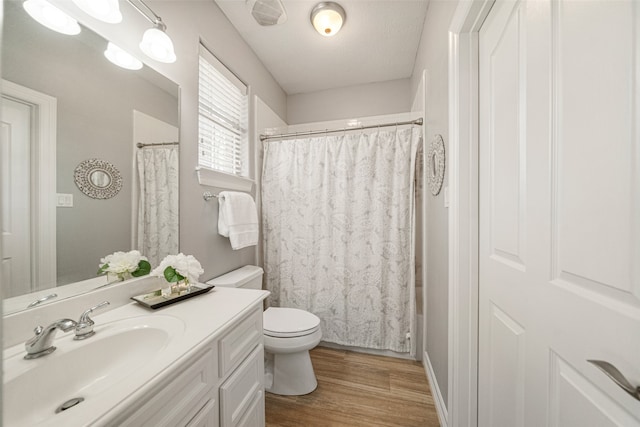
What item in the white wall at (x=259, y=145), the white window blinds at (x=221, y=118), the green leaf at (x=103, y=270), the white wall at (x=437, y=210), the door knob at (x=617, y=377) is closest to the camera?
the door knob at (x=617, y=377)

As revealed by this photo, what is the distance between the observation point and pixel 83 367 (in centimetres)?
78

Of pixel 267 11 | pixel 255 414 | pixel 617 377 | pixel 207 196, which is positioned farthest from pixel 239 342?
pixel 267 11

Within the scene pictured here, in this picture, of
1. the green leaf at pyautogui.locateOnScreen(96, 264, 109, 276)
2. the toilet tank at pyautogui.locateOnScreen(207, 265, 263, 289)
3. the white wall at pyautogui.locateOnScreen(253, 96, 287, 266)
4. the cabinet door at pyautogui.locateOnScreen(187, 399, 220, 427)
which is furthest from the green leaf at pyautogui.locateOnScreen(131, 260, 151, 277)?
the white wall at pyautogui.locateOnScreen(253, 96, 287, 266)

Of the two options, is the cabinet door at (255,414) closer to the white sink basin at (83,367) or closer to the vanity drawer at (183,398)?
the vanity drawer at (183,398)

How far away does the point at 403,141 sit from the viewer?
6.23 ft

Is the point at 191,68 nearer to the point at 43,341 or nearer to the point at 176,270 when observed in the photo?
the point at 176,270

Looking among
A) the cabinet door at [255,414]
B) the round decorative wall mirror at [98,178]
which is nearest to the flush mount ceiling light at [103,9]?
the round decorative wall mirror at [98,178]

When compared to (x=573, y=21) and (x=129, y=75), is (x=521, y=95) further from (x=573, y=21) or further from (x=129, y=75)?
(x=129, y=75)

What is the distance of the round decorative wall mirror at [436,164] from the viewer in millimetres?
1338

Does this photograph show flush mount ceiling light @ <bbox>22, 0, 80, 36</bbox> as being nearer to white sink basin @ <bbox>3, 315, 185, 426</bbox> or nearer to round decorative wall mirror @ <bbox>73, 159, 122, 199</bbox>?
round decorative wall mirror @ <bbox>73, 159, 122, 199</bbox>

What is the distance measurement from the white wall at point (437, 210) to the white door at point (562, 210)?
0.91ft

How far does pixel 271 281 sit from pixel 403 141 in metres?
1.58

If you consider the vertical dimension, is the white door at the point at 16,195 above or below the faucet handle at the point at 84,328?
above

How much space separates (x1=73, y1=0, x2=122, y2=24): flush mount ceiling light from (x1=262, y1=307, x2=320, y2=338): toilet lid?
1534 millimetres
